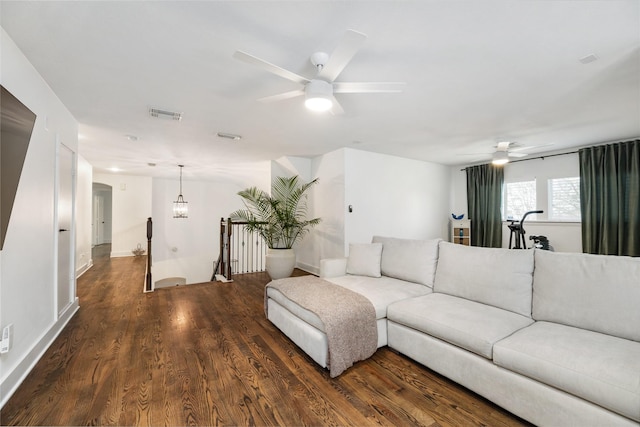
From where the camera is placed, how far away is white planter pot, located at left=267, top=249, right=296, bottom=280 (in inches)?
188

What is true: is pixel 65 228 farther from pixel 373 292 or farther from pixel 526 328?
pixel 526 328

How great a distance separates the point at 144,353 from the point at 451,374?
Answer: 2.58 meters

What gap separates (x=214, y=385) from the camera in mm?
1968

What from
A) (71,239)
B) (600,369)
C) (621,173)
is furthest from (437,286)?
(621,173)

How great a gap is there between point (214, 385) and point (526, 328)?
229 centimetres

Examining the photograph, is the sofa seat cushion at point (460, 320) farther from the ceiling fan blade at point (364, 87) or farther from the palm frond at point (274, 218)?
the palm frond at point (274, 218)

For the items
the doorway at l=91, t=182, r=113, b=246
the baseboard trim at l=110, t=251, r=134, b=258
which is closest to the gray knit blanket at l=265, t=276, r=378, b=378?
the baseboard trim at l=110, t=251, r=134, b=258

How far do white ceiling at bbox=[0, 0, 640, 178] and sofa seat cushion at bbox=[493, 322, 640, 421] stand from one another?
205cm

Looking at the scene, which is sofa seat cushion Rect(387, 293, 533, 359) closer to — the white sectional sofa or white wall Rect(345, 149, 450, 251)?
the white sectional sofa

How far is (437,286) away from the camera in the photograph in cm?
275

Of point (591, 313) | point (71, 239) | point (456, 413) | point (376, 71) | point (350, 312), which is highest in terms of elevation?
point (376, 71)

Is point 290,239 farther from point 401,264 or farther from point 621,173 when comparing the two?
point 621,173

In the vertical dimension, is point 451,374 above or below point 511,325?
below

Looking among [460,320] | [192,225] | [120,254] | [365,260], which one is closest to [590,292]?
[460,320]
